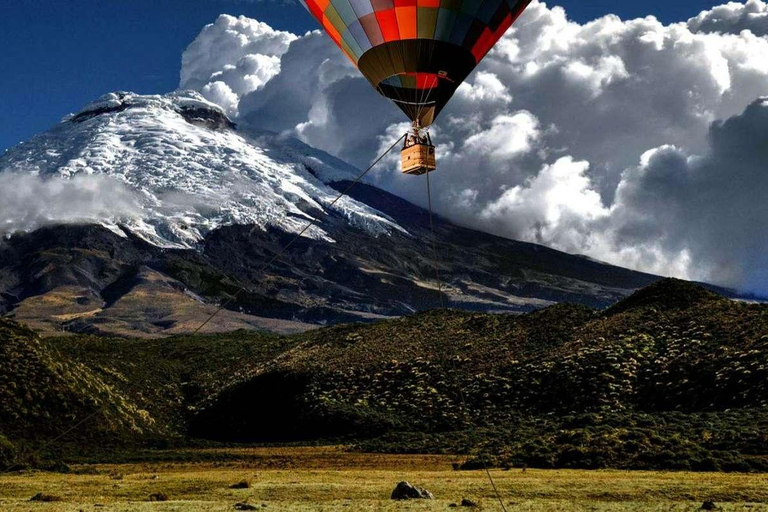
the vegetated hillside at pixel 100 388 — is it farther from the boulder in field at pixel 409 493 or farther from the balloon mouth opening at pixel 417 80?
the balloon mouth opening at pixel 417 80

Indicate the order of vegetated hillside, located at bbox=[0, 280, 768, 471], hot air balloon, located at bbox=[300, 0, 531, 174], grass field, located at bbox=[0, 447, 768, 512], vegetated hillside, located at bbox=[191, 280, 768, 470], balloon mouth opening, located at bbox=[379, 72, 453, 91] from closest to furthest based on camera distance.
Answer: grass field, located at bbox=[0, 447, 768, 512]
hot air balloon, located at bbox=[300, 0, 531, 174]
balloon mouth opening, located at bbox=[379, 72, 453, 91]
vegetated hillside, located at bbox=[191, 280, 768, 470]
vegetated hillside, located at bbox=[0, 280, 768, 471]

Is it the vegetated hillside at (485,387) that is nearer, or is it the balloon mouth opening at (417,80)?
the balloon mouth opening at (417,80)

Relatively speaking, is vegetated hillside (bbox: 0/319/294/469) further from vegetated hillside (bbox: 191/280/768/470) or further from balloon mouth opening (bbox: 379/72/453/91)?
balloon mouth opening (bbox: 379/72/453/91)

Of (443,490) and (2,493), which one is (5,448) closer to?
(2,493)

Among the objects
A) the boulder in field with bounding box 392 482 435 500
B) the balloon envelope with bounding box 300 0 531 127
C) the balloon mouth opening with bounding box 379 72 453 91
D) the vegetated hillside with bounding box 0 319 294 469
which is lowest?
the vegetated hillside with bounding box 0 319 294 469

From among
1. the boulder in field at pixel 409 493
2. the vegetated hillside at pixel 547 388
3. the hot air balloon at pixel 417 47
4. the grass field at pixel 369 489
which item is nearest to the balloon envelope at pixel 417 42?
the hot air balloon at pixel 417 47

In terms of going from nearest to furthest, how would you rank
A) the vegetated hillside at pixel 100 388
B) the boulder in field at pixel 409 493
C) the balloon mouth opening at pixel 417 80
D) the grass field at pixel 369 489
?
the grass field at pixel 369 489 < the boulder in field at pixel 409 493 < the balloon mouth opening at pixel 417 80 < the vegetated hillside at pixel 100 388

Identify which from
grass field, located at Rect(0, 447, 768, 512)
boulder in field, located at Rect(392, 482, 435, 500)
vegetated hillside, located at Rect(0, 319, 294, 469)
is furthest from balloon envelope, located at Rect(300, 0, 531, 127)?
vegetated hillside, located at Rect(0, 319, 294, 469)
